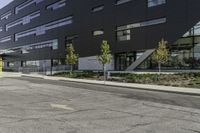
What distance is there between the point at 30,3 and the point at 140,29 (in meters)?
43.4

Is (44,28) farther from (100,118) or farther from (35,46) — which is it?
(100,118)

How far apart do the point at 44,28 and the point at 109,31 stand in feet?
87.5

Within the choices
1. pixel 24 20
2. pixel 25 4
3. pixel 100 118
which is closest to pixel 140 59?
pixel 100 118

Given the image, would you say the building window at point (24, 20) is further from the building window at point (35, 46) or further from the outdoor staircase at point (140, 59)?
the outdoor staircase at point (140, 59)

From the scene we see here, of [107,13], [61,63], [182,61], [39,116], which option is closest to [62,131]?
[39,116]

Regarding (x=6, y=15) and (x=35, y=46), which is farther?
(x=6, y=15)

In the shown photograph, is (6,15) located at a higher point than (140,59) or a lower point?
higher

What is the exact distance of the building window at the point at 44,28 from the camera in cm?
6569

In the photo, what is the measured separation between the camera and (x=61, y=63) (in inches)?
2648

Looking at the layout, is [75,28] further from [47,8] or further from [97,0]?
[47,8]

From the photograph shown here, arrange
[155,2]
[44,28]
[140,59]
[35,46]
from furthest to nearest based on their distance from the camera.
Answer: [35,46] < [44,28] < [140,59] < [155,2]

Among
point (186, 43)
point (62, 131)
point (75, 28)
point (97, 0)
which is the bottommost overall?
point (62, 131)

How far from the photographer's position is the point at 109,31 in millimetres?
52375

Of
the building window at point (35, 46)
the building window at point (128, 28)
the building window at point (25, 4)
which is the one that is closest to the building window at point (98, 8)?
the building window at point (128, 28)
